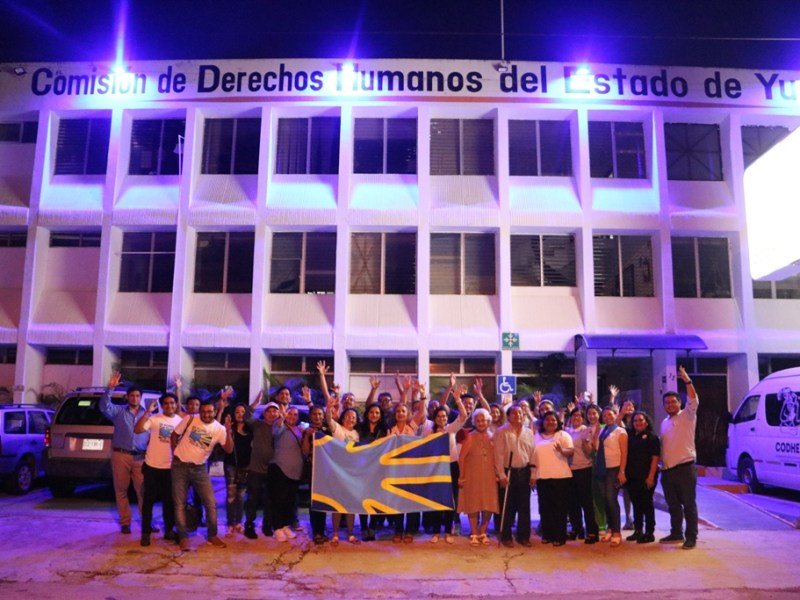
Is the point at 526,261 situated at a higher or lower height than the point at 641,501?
higher

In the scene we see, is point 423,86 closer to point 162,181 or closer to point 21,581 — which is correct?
point 162,181

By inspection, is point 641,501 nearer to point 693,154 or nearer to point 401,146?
point 401,146

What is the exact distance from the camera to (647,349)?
1588 cm

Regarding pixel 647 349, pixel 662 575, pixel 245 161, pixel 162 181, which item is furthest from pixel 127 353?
pixel 662 575

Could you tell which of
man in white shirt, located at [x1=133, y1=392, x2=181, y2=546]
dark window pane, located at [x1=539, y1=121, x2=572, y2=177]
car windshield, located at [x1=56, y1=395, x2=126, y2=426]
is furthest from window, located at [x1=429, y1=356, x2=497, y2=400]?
man in white shirt, located at [x1=133, y1=392, x2=181, y2=546]

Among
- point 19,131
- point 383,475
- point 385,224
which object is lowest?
point 383,475

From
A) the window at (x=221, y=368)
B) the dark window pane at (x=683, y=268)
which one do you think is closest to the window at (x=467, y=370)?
the window at (x=221, y=368)

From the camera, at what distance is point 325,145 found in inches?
706

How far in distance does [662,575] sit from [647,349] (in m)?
9.88

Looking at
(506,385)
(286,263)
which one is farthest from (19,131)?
(506,385)

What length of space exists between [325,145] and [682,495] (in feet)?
43.3

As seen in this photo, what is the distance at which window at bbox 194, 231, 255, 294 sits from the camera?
17.5m

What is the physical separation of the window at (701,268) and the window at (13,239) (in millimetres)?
17771

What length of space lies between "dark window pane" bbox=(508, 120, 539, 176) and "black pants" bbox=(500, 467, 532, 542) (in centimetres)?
1117
